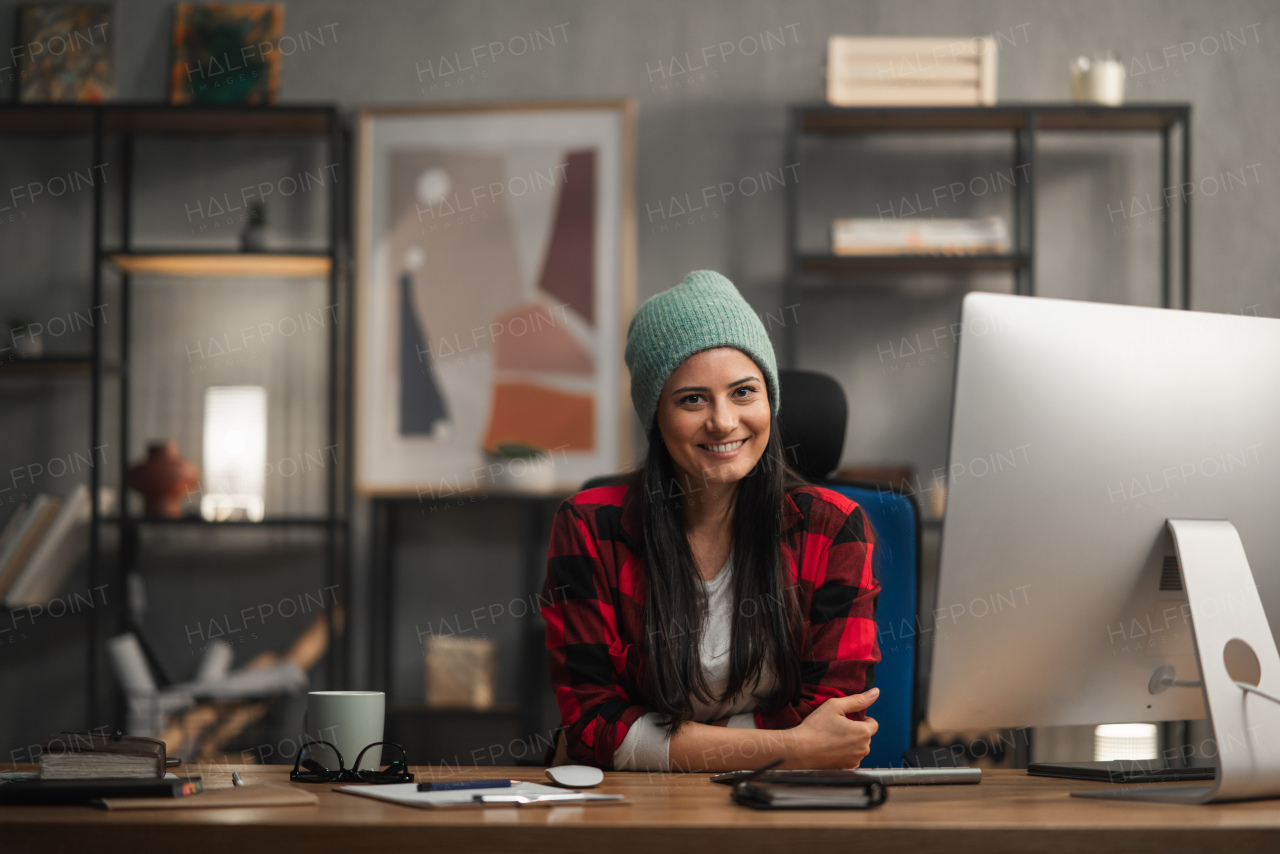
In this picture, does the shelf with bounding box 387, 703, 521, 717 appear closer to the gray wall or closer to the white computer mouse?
the gray wall

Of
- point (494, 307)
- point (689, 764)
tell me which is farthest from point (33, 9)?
point (689, 764)

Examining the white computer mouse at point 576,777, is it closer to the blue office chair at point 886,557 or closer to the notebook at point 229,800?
the notebook at point 229,800

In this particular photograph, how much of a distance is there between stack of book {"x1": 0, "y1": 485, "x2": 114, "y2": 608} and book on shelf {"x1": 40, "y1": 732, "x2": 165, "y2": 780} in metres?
2.15

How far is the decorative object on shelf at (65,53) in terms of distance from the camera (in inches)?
122

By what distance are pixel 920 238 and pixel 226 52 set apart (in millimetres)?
2068


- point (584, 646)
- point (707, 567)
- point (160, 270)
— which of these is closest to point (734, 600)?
point (707, 567)

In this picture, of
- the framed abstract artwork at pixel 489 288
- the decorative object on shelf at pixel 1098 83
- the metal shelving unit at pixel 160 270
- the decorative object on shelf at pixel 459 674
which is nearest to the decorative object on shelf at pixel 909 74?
the decorative object on shelf at pixel 1098 83

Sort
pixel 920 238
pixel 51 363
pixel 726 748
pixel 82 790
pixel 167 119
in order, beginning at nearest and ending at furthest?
pixel 82 790 → pixel 726 748 → pixel 920 238 → pixel 51 363 → pixel 167 119

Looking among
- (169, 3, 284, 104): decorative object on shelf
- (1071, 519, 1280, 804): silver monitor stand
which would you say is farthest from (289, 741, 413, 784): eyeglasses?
(169, 3, 284, 104): decorative object on shelf

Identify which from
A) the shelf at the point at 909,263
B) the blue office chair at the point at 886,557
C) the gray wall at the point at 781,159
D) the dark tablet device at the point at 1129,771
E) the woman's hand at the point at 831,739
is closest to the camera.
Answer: the dark tablet device at the point at 1129,771

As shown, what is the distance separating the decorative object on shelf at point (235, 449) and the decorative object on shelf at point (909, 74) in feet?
6.04

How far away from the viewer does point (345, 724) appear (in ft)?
3.77

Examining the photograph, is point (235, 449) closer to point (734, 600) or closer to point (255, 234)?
point (255, 234)

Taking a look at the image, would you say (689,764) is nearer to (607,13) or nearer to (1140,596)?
(1140,596)
